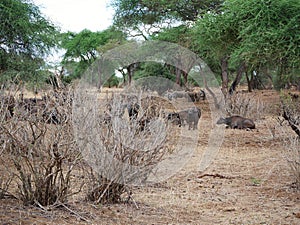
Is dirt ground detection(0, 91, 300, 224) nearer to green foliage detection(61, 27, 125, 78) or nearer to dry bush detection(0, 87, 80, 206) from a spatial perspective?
dry bush detection(0, 87, 80, 206)

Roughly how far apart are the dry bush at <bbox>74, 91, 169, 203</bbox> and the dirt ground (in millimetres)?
209

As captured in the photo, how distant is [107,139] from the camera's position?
425cm

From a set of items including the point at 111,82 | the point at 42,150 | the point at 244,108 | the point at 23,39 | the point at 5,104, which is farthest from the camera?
the point at 111,82

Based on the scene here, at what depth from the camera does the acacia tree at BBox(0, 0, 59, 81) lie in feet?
35.2

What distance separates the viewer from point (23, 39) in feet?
35.9

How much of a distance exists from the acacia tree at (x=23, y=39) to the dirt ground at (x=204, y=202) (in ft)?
17.4

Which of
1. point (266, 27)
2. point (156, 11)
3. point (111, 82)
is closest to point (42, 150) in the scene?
point (266, 27)

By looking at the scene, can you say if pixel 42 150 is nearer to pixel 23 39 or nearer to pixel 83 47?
pixel 23 39

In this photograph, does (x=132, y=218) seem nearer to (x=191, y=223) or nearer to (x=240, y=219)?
(x=191, y=223)

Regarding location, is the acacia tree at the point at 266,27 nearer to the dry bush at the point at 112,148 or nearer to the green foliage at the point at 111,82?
the dry bush at the point at 112,148

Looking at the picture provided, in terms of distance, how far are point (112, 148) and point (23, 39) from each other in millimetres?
7555

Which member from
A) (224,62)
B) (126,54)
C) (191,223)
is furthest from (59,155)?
(126,54)

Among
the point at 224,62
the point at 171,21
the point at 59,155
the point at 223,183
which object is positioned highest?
the point at 171,21

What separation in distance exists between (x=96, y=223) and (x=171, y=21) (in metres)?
17.6
